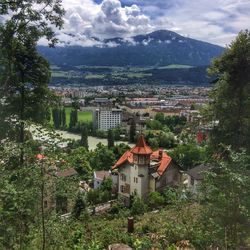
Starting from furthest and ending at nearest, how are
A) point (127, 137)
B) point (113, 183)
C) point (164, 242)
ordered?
point (127, 137), point (113, 183), point (164, 242)

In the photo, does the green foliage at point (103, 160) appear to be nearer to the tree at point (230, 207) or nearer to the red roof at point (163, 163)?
the red roof at point (163, 163)

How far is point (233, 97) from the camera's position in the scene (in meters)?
13.8

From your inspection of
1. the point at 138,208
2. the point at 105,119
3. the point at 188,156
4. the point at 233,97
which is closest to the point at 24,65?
the point at 233,97

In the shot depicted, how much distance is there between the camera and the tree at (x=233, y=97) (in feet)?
44.2

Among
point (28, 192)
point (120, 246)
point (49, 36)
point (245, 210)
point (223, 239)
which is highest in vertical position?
point (49, 36)

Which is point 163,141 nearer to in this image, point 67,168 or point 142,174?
point 142,174

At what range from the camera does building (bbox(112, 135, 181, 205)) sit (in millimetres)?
31875

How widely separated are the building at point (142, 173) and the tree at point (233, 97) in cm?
1723

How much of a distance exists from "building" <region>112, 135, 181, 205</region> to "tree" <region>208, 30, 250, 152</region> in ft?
56.5

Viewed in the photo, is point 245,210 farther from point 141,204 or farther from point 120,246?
point 141,204

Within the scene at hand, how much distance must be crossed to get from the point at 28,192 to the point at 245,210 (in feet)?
12.3

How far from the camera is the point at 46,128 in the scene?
23.2 ft

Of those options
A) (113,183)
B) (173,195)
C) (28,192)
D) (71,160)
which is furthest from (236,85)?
(113,183)

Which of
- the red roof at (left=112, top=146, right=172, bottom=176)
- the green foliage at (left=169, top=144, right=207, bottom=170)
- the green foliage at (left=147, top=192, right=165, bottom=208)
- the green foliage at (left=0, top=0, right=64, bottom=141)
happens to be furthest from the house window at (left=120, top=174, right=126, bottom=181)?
the green foliage at (left=0, top=0, right=64, bottom=141)
